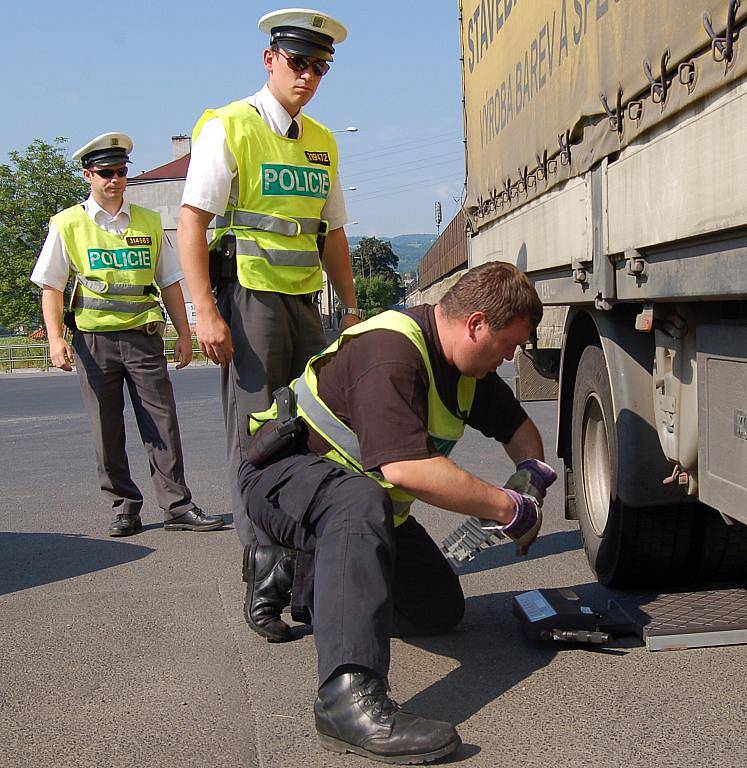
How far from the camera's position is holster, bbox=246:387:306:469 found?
11.4 ft

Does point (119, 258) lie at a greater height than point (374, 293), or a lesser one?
greater

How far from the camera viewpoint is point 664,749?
9.16ft

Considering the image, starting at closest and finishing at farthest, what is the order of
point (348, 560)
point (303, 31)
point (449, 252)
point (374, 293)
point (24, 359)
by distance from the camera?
1. point (348, 560)
2. point (303, 31)
3. point (449, 252)
4. point (24, 359)
5. point (374, 293)

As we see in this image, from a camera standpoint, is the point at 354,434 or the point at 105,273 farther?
the point at 105,273

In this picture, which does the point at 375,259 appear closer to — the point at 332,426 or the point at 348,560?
the point at 332,426

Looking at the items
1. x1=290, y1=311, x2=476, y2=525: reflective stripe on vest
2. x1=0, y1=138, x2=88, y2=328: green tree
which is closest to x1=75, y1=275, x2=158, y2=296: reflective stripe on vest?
x1=290, y1=311, x2=476, y2=525: reflective stripe on vest

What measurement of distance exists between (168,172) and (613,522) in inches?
2920

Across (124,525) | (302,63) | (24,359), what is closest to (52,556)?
(124,525)

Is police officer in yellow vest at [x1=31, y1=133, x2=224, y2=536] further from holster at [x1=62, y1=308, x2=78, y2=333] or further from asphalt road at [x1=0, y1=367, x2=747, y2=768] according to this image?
asphalt road at [x1=0, y1=367, x2=747, y2=768]

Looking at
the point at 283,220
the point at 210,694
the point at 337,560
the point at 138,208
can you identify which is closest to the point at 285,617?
the point at 210,694

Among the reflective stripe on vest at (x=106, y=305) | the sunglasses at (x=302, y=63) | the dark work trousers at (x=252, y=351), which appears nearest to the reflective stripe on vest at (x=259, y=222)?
the dark work trousers at (x=252, y=351)

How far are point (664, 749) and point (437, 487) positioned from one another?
91 cm

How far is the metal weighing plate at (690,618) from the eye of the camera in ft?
11.6

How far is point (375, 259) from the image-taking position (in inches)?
4951
